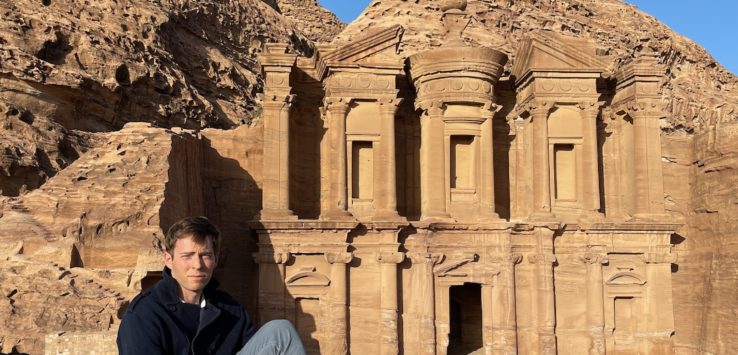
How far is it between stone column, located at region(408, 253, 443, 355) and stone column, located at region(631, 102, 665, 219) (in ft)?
19.5

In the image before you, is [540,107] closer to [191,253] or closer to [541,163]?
[541,163]

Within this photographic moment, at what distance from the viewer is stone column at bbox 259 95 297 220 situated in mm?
18109

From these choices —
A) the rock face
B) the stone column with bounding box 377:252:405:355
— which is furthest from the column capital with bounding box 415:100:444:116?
the stone column with bounding box 377:252:405:355

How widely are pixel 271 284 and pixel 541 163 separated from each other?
26.0 ft

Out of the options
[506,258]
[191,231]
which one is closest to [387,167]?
[506,258]

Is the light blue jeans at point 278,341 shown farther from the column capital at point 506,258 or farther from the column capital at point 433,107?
the column capital at point 433,107

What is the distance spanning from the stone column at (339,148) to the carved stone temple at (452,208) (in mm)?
53

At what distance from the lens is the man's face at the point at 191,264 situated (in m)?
3.96

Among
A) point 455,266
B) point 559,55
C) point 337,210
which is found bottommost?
point 455,266

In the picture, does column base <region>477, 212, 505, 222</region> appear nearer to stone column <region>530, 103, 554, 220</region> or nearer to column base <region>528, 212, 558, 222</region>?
column base <region>528, 212, 558, 222</region>

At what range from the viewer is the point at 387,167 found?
735 inches

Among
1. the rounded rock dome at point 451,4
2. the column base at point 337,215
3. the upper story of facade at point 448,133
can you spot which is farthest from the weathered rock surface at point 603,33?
the column base at point 337,215

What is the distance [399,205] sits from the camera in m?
20.2

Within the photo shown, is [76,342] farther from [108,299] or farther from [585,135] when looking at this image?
[585,135]
